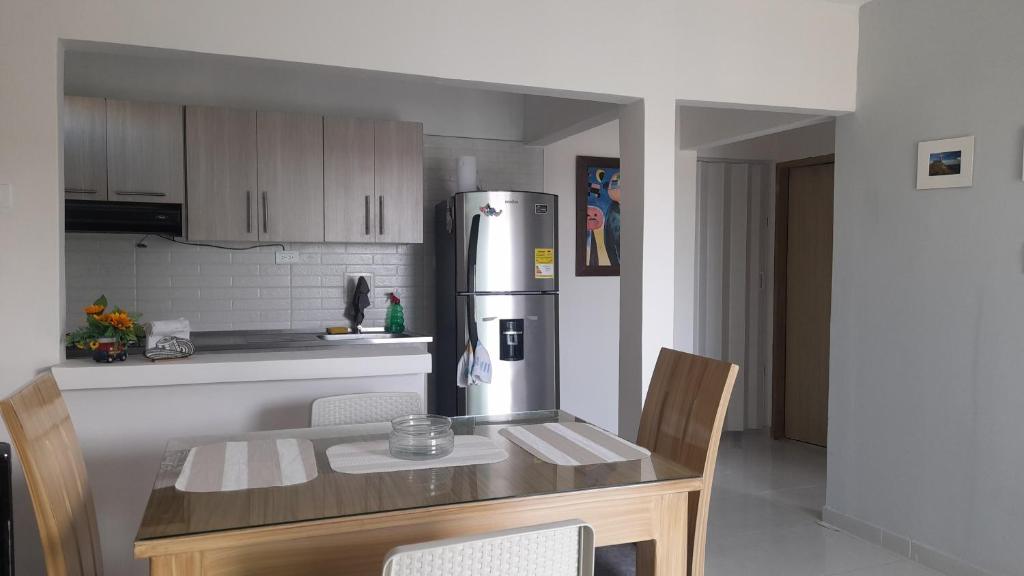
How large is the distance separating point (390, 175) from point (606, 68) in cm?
165

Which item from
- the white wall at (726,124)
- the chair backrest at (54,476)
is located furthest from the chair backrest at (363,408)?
the white wall at (726,124)

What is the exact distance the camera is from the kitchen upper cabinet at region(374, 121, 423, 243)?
4.38 metres

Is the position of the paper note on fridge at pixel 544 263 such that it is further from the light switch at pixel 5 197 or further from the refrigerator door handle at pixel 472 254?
the light switch at pixel 5 197

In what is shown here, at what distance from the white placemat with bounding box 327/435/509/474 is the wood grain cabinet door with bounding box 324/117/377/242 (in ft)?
7.92

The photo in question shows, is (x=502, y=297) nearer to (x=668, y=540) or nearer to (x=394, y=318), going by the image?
(x=394, y=318)

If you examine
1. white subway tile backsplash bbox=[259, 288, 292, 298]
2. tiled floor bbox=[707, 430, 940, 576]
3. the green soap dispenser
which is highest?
white subway tile backsplash bbox=[259, 288, 292, 298]

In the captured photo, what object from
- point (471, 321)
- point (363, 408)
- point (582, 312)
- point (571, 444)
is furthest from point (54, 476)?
point (582, 312)

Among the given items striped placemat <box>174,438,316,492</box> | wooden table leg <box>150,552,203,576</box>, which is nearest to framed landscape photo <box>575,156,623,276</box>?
striped placemat <box>174,438,316,492</box>

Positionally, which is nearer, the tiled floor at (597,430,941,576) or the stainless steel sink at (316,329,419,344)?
the tiled floor at (597,430,941,576)

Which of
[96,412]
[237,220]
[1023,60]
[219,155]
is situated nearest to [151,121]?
[219,155]

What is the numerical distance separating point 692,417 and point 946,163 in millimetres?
1934

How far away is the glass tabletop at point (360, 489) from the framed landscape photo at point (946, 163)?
2.12 meters

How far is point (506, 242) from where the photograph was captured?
4.38 m

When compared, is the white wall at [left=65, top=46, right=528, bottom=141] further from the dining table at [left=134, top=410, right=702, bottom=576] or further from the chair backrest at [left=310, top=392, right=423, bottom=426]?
the dining table at [left=134, top=410, right=702, bottom=576]
